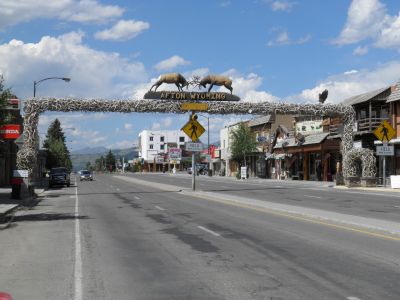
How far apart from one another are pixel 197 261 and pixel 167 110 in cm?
2751

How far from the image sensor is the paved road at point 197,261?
7.85 meters

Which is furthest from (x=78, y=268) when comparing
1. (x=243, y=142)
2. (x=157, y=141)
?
(x=157, y=141)

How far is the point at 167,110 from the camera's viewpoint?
37281 mm

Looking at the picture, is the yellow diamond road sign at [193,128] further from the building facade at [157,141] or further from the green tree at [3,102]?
the building facade at [157,141]

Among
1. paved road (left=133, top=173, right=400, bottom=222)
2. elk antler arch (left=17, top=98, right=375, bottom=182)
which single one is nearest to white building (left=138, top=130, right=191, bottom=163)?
elk antler arch (left=17, top=98, right=375, bottom=182)

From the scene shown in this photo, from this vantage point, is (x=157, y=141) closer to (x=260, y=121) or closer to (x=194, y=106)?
(x=260, y=121)

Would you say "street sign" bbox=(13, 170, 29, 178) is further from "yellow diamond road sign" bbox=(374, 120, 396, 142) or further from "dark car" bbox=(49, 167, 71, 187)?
"yellow diamond road sign" bbox=(374, 120, 396, 142)

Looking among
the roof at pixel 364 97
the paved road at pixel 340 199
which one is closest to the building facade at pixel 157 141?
the roof at pixel 364 97

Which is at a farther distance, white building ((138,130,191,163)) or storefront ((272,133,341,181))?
white building ((138,130,191,163))

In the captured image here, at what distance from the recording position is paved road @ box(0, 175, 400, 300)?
7852 mm

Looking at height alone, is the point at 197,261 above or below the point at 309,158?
below

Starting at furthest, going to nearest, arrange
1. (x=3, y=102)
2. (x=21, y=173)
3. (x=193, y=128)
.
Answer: (x=193, y=128) < (x=21, y=173) < (x=3, y=102)

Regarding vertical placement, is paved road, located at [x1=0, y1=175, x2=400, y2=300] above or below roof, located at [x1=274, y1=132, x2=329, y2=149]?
below

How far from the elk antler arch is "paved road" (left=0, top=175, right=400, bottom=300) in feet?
61.8
